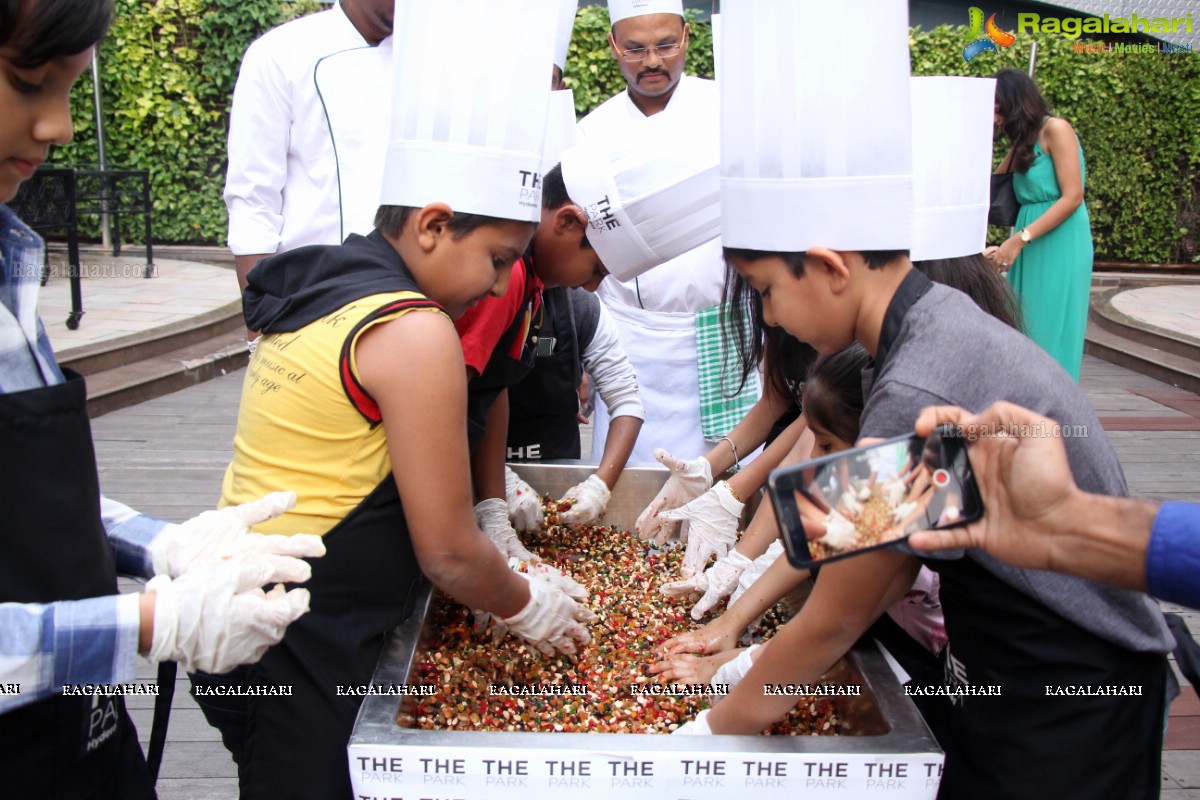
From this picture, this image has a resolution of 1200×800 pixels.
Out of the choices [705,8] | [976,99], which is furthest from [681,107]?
[705,8]

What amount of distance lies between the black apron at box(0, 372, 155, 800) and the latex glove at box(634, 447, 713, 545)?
48.8 inches

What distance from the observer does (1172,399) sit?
266 inches

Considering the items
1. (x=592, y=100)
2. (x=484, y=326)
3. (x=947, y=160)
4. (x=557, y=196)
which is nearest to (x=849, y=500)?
(x=484, y=326)

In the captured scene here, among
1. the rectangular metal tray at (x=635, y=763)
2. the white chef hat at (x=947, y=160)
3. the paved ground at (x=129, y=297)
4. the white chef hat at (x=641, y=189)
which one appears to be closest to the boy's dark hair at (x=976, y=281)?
the white chef hat at (x=947, y=160)

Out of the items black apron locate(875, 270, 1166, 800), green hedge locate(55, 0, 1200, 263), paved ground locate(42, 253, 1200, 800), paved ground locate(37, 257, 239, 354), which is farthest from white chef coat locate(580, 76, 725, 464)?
green hedge locate(55, 0, 1200, 263)

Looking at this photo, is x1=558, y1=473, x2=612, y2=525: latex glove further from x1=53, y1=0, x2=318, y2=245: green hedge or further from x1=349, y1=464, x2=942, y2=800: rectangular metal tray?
x1=53, y1=0, x2=318, y2=245: green hedge

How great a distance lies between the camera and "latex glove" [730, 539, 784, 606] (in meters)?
1.79

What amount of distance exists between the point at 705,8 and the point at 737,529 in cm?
1119

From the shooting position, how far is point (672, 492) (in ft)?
7.37

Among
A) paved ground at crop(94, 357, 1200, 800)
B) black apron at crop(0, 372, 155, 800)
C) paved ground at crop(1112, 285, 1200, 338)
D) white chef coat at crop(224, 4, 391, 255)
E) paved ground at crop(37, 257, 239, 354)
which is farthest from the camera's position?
paved ground at crop(1112, 285, 1200, 338)

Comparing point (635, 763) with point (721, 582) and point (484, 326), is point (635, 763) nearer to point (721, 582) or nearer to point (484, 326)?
point (721, 582)

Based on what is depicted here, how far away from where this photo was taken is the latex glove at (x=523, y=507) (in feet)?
7.03

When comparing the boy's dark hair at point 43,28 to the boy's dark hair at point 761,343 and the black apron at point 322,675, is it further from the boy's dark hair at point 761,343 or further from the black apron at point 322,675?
the boy's dark hair at point 761,343

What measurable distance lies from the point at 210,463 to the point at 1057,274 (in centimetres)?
443
